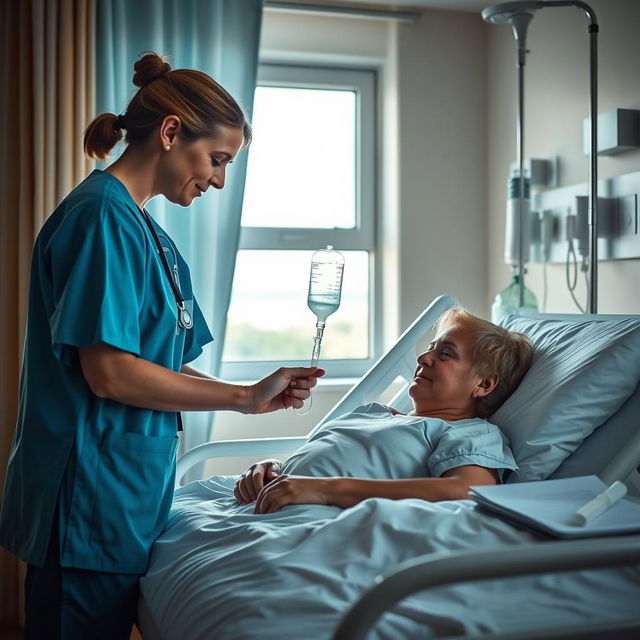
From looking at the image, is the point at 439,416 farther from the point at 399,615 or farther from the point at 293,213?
the point at 293,213

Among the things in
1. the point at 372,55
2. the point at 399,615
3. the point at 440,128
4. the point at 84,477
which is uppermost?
the point at 372,55

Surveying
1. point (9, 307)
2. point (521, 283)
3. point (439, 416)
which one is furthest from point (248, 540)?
point (9, 307)

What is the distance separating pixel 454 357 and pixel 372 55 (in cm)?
180

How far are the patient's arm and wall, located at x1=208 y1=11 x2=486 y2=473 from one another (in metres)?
1.58

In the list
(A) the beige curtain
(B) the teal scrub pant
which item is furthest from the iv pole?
(B) the teal scrub pant

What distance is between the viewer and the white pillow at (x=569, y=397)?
154 centimetres

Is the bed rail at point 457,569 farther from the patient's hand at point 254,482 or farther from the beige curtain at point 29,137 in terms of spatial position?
the beige curtain at point 29,137

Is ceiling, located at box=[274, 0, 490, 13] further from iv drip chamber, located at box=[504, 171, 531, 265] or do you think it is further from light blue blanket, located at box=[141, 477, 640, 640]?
light blue blanket, located at box=[141, 477, 640, 640]

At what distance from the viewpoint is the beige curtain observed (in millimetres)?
2594

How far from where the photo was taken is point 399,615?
99cm

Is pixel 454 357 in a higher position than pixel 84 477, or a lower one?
higher

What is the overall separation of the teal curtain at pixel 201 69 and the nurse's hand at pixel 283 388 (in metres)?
1.32

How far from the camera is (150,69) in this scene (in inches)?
58.9

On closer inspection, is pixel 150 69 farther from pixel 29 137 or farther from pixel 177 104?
pixel 29 137
